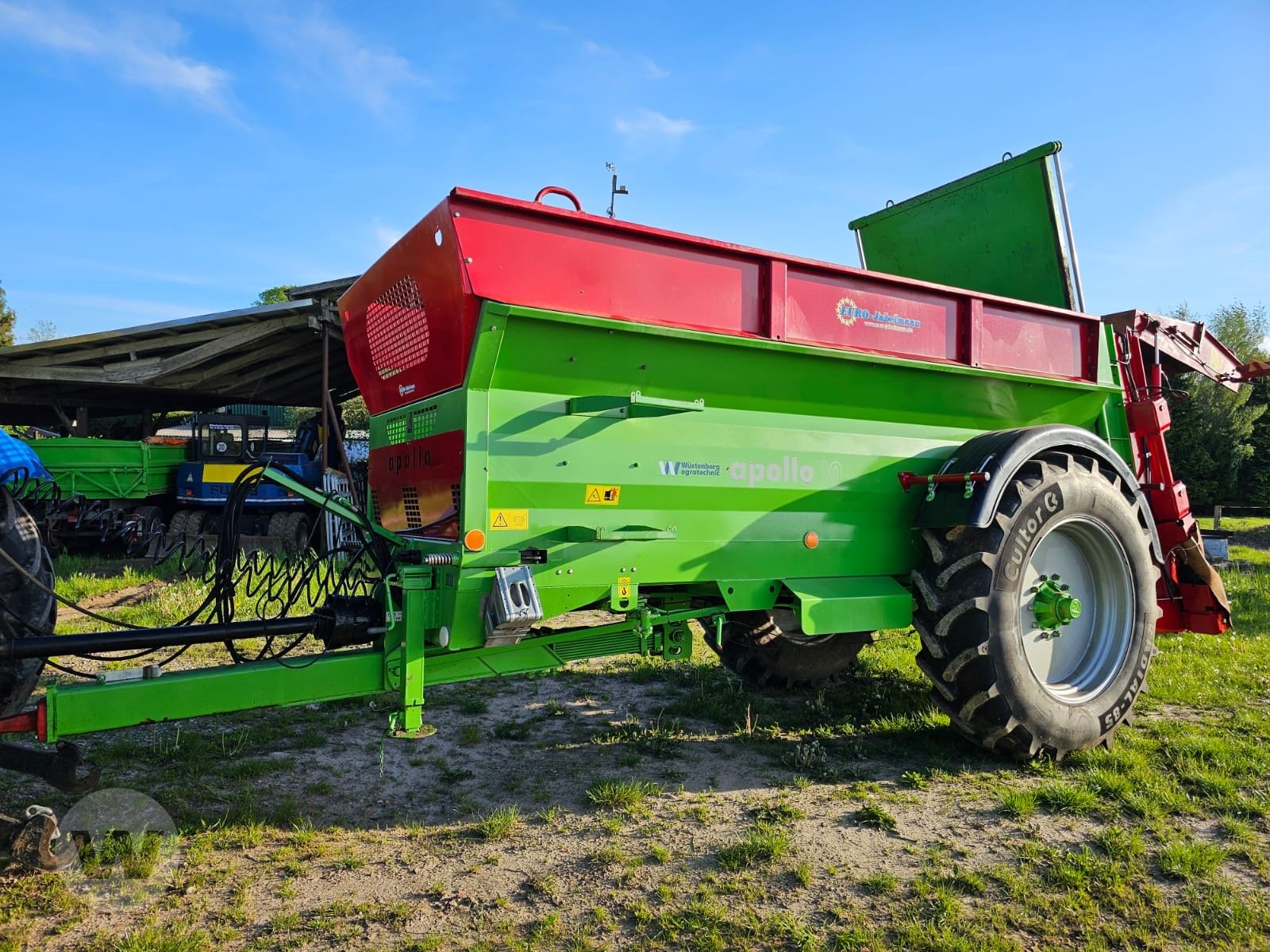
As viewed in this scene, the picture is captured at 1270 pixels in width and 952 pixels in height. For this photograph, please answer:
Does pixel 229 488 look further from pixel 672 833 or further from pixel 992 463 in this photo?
pixel 992 463

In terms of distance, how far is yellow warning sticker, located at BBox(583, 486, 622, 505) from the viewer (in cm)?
346

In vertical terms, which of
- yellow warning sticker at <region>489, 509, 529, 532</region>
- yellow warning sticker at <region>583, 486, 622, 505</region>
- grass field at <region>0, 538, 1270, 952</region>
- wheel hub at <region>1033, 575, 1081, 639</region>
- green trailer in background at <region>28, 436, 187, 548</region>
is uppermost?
green trailer in background at <region>28, 436, 187, 548</region>

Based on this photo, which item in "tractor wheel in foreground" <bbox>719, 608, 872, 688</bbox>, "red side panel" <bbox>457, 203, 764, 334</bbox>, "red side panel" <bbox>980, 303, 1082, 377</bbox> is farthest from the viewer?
"tractor wheel in foreground" <bbox>719, 608, 872, 688</bbox>

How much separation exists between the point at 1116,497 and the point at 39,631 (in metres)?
5.19

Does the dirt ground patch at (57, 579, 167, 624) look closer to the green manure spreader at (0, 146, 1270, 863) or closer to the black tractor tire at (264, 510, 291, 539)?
the black tractor tire at (264, 510, 291, 539)

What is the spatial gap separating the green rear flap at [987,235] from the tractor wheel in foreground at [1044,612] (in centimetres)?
141

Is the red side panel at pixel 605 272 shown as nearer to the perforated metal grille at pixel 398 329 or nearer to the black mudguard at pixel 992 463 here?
the perforated metal grille at pixel 398 329

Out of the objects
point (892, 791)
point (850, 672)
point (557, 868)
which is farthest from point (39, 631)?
point (850, 672)

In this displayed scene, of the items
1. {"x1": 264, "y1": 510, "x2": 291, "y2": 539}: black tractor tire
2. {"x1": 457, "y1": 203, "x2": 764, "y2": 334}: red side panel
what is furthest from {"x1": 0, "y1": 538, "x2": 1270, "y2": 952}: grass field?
{"x1": 264, "y1": 510, "x2": 291, "y2": 539}: black tractor tire

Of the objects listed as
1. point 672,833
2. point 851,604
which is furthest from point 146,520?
point 851,604

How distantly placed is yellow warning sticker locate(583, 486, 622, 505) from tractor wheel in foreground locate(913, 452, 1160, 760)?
5.44 feet

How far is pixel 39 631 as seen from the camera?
11.5ft

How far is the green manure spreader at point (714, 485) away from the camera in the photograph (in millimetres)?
3244

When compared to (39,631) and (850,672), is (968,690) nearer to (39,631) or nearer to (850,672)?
(850,672)
